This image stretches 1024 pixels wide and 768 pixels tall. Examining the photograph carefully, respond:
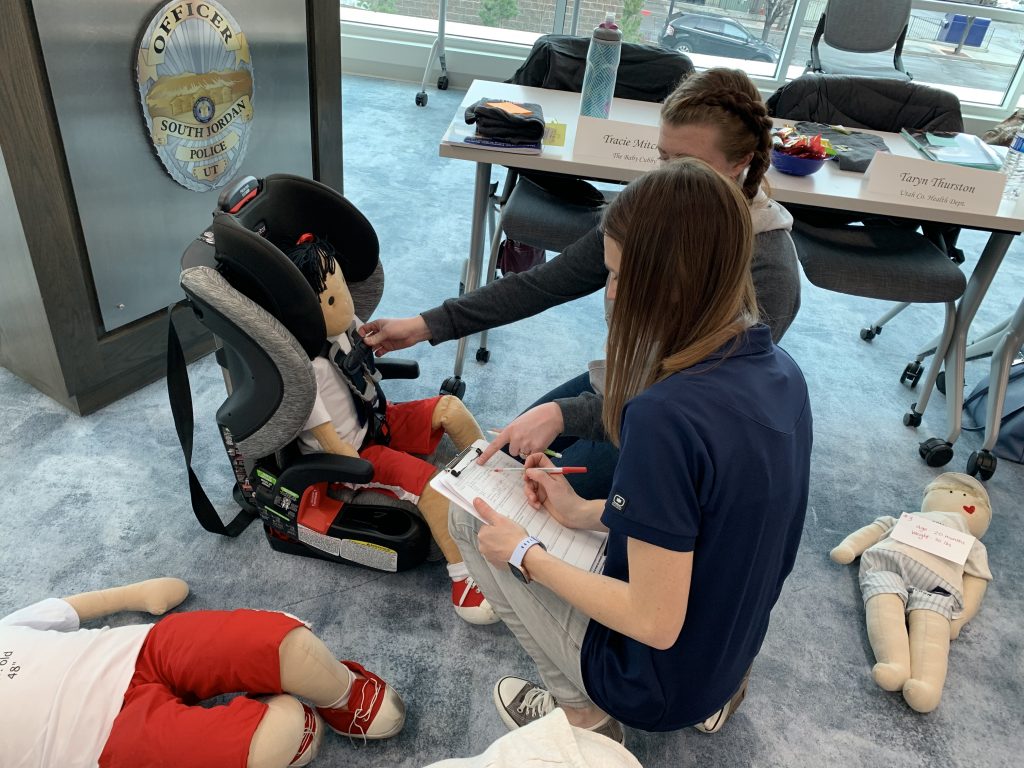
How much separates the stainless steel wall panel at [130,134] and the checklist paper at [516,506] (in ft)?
3.88

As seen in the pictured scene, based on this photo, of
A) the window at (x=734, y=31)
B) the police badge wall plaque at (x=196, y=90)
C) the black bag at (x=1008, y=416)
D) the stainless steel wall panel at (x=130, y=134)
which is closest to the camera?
the stainless steel wall panel at (x=130, y=134)


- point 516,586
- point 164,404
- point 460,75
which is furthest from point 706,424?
point 460,75

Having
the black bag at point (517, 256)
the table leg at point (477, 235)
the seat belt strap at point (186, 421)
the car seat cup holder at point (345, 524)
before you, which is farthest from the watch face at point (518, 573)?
the black bag at point (517, 256)

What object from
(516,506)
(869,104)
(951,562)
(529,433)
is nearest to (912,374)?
(869,104)

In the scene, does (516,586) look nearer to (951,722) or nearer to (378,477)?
(378,477)

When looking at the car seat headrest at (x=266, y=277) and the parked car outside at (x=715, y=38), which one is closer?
the car seat headrest at (x=266, y=277)

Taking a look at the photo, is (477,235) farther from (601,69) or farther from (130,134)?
(130,134)

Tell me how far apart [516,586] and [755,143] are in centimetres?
89

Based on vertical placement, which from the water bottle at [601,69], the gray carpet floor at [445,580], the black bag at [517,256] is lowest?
the gray carpet floor at [445,580]

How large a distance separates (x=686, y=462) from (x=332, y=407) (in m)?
0.89

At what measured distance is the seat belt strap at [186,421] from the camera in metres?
1.49

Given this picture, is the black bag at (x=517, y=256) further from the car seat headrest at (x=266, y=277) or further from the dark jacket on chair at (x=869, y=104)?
the car seat headrest at (x=266, y=277)

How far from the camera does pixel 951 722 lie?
1.53m

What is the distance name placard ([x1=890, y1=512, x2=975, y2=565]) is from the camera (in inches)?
68.2
